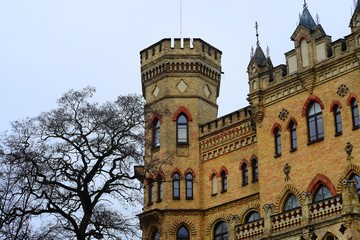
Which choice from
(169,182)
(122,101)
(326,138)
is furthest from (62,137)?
(326,138)

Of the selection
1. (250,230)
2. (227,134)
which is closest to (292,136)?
(227,134)

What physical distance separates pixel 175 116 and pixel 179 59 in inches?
133

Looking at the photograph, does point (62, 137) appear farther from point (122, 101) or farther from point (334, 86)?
point (334, 86)

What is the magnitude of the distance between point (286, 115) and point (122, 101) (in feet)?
25.4

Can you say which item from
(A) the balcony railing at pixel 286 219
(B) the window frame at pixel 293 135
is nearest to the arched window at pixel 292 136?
(B) the window frame at pixel 293 135

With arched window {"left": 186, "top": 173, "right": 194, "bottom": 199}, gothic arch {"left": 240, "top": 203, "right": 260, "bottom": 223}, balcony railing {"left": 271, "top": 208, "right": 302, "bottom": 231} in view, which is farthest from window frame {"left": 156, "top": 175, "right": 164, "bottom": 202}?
balcony railing {"left": 271, "top": 208, "right": 302, "bottom": 231}

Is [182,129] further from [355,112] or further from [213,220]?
[355,112]

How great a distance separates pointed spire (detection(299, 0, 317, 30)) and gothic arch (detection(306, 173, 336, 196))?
7.27m

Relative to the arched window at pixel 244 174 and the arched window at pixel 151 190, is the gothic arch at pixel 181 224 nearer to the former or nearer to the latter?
the arched window at pixel 151 190

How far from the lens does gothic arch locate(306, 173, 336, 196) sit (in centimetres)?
2930

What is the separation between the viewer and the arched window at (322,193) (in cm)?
2962

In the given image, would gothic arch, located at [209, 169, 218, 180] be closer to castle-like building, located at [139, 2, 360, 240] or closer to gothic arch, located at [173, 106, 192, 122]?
castle-like building, located at [139, 2, 360, 240]

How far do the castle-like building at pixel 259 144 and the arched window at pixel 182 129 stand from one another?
0.06m

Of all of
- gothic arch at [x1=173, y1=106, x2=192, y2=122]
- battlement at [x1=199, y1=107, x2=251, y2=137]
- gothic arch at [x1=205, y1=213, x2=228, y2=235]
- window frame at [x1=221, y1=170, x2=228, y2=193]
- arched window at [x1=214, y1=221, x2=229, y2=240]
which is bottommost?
arched window at [x1=214, y1=221, x2=229, y2=240]
